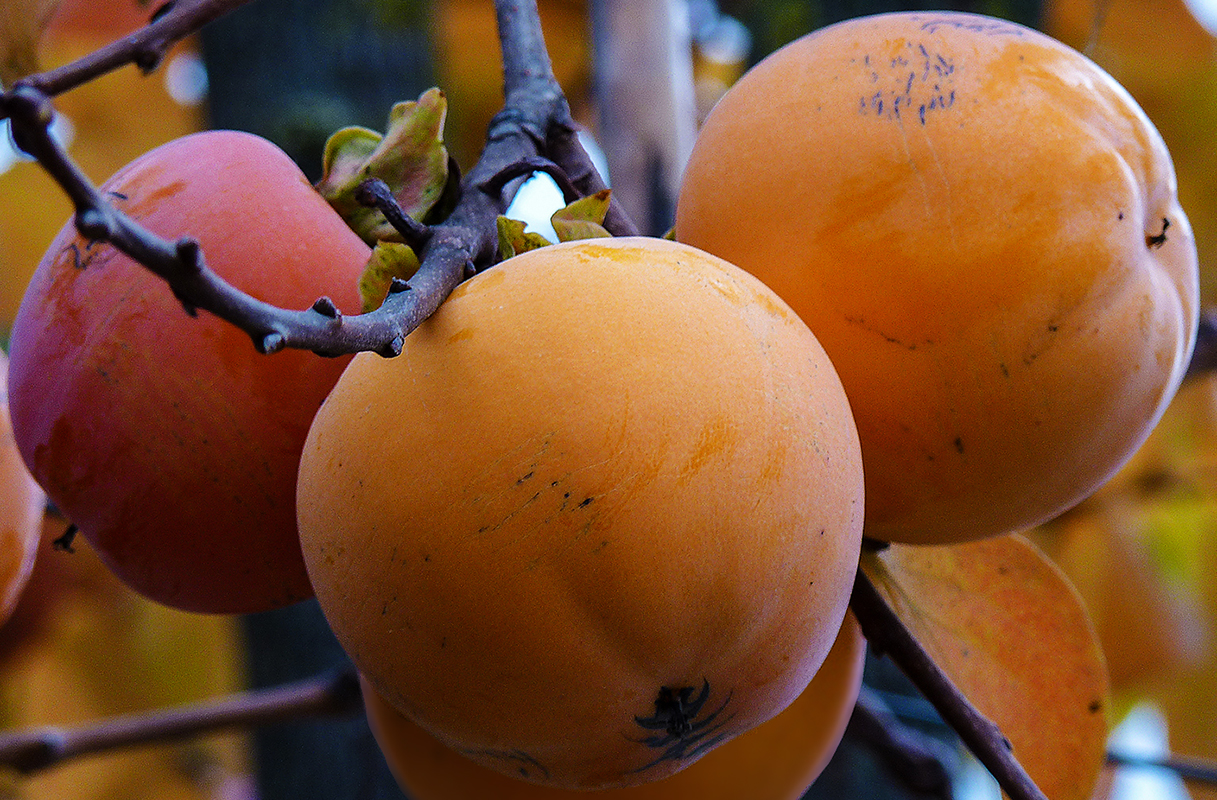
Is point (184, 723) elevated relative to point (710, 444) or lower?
lower

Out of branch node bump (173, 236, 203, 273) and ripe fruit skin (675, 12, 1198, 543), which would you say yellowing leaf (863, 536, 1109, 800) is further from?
branch node bump (173, 236, 203, 273)

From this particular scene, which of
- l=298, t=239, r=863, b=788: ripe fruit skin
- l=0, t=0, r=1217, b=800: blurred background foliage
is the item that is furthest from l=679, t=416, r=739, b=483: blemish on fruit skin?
l=0, t=0, r=1217, b=800: blurred background foliage

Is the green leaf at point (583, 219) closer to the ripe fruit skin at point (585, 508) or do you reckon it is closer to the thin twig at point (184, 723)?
the ripe fruit skin at point (585, 508)

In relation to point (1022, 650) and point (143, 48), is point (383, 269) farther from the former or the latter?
point (1022, 650)

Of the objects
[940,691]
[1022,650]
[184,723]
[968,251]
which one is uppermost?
[968,251]

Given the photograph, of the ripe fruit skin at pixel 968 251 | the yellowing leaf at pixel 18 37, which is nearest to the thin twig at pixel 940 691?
the ripe fruit skin at pixel 968 251

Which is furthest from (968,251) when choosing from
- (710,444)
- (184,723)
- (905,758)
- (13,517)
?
(184,723)
